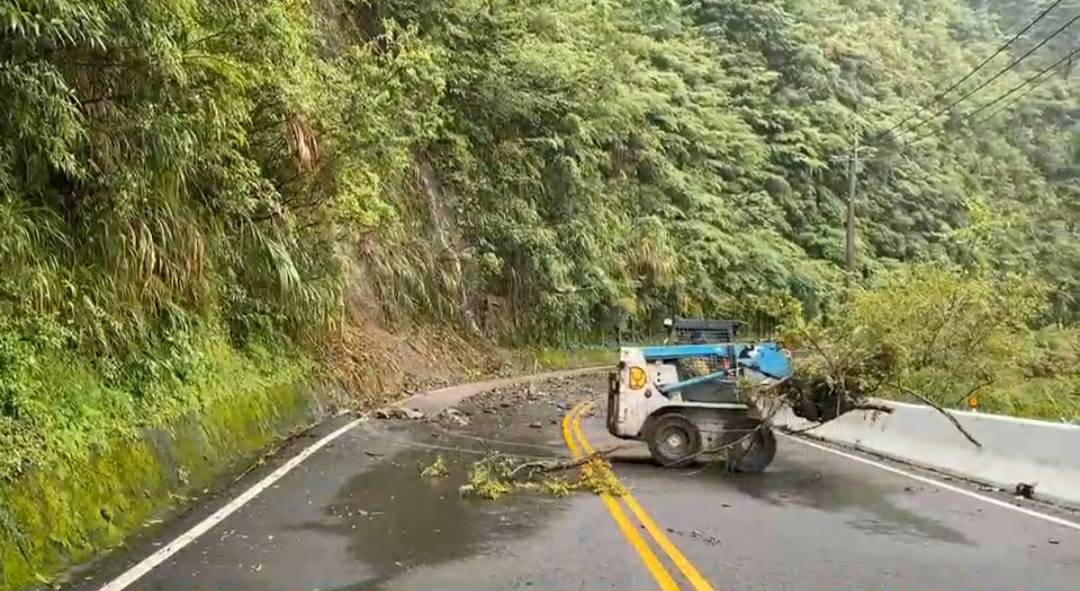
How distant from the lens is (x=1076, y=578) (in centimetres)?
722

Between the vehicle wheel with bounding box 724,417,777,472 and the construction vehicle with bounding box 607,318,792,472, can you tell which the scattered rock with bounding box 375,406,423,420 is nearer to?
the construction vehicle with bounding box 607,318,792,472

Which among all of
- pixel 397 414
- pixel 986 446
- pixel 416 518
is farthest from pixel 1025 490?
pixel 397 414

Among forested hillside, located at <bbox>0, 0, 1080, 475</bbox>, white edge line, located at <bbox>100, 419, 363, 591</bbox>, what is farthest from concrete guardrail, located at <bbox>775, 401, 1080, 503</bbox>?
forested hillside, located at <bbox>0, 0, 1080, 475</bbox>

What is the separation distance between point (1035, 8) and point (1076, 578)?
83.3 m

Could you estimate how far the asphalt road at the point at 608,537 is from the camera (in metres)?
6.95

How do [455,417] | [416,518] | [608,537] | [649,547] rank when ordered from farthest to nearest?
[455,417] < [416,518] < [608,537] < [649,547]

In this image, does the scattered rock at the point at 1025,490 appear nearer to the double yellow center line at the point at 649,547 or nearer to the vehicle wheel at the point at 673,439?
the vehicle wheel at the point at 673,439

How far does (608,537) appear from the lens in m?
8.39

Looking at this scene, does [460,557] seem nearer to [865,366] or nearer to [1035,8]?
[865,366]

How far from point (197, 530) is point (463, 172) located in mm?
26184

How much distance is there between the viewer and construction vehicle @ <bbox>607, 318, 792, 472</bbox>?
13.3m

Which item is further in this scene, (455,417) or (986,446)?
(455,417)

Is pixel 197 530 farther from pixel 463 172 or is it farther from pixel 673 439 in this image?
pixel 463 172

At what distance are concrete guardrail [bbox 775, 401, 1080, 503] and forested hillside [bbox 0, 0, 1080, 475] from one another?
988cm
